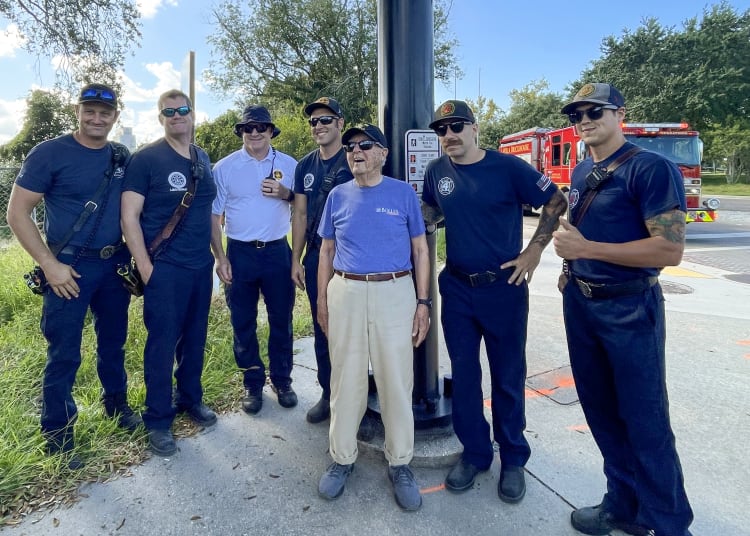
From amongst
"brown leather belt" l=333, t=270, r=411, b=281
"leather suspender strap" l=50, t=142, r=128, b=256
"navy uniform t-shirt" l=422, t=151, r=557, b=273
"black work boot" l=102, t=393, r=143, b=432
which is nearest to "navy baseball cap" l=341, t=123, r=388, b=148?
"navy uniform t-shirt" l=422, t=151, r=557, b=273

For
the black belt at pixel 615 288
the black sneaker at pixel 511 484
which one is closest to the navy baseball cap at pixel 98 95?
the black belt at pixel 615 288

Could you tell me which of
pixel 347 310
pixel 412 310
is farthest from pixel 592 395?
pixel 347 310

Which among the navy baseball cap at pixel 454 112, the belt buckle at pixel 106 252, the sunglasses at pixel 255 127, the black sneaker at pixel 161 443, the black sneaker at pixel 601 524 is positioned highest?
the sunglasses at pixel 255 127

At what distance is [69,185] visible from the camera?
2879mm

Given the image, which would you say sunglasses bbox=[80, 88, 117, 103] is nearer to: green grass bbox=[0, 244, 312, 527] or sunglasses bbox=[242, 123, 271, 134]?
sunglasses bbox=[242, 123, 271, 134]

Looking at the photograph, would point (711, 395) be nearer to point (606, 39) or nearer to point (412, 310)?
point (412, 310)

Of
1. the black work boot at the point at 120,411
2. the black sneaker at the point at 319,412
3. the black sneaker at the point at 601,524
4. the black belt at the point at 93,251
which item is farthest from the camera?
the black sneaker at the point at 319,412

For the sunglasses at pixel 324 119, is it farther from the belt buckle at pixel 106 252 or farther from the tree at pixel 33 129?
the tree at pixel 33 129

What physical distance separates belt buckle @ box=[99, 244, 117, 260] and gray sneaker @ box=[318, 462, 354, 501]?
183 centimetres

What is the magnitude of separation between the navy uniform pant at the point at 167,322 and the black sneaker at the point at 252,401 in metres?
0.48

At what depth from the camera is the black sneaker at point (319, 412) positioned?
3.44 meters

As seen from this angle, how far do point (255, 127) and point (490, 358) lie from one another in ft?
7.29

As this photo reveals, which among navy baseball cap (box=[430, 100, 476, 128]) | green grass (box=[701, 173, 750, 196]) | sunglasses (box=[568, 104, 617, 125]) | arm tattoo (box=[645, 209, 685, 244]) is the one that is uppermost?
green grass (box=[701, 173, 750, 196])

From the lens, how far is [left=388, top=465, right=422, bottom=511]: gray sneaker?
254cm
